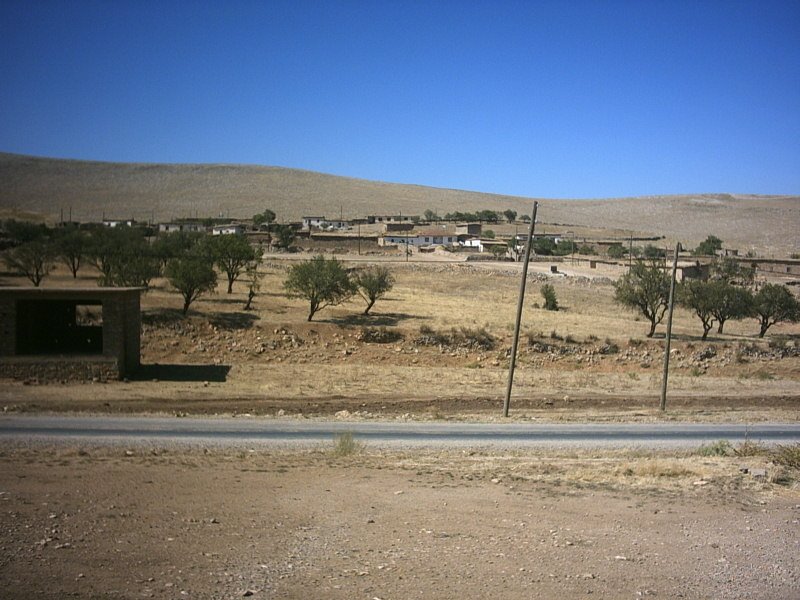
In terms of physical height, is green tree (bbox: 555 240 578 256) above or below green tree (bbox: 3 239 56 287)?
above

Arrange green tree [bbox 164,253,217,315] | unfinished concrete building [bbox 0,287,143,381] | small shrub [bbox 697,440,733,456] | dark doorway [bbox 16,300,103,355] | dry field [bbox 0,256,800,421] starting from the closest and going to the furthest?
small shrub [bbox 697,440,733,456] < dry field [bbox 0,256,800,421] < unfinished concrete building [bbox 0,287,143,381] < dark doorway [bbox 16,300,103,355] < green tree [bbox 164,253,217,315]

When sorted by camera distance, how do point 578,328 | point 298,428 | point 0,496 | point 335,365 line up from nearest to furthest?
1. point 0,496
2. point 298,428
3. point 335,365
4. point 578,328

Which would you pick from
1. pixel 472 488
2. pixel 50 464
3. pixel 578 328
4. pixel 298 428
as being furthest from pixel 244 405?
pixel 578 328

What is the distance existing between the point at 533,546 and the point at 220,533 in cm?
436

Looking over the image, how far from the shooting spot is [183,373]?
32.2 meters

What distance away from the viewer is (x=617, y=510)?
40.5 ft

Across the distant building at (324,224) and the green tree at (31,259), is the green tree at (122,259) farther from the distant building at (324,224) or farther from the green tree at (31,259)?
the distant building at (324,224)

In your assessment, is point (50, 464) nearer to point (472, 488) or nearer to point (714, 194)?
point (472, 488)

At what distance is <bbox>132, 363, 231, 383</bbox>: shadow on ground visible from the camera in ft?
102

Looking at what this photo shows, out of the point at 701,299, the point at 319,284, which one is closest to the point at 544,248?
the point at 701,299

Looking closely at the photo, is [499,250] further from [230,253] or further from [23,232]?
[23,232]

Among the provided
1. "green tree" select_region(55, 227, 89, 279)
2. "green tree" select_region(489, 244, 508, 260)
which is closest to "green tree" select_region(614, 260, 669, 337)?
"green tree" select_region(489, 244, 508, 260)

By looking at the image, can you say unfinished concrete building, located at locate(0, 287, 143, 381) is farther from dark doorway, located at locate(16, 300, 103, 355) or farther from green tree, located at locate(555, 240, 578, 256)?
green tree, located at locate(555, 240, 578, 256)

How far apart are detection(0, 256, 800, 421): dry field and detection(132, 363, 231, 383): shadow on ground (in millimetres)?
85
